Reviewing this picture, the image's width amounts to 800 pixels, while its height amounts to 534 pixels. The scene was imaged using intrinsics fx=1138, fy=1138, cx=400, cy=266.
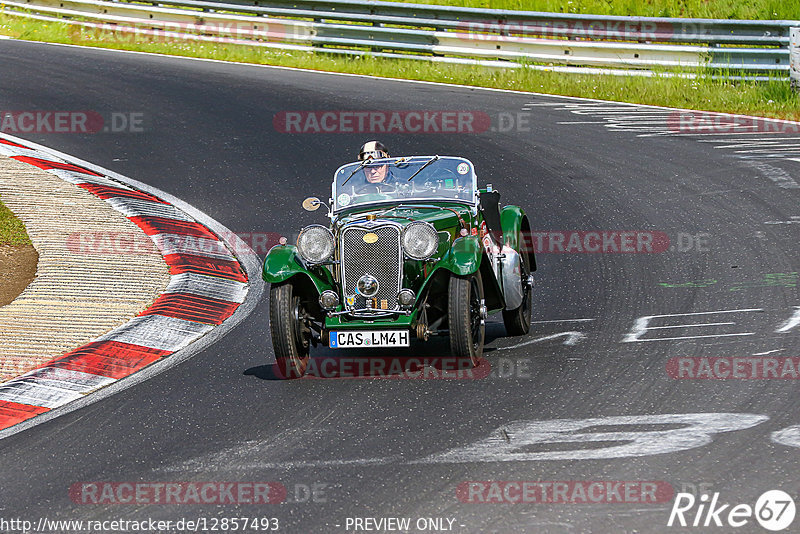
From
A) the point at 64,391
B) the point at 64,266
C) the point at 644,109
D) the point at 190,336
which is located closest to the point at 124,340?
the point at 190,336

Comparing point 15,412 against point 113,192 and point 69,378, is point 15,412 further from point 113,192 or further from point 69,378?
point 113,192

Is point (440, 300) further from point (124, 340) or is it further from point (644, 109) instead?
point (644, 109)

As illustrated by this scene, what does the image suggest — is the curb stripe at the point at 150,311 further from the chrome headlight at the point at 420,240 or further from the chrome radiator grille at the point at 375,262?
the chrome headlight at the point at 420,240

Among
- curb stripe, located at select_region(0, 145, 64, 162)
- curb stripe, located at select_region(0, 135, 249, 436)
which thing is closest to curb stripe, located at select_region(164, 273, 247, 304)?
curb stripe, located at select_region(0, 135, 249, 436)

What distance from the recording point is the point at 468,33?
825 inches

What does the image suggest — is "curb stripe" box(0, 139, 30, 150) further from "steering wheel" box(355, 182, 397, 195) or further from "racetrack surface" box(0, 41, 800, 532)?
"steering wheel" box(355, 182, 397, 195)

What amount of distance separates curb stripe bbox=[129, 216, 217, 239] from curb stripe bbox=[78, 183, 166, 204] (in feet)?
3.19

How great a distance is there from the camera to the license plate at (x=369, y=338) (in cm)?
793

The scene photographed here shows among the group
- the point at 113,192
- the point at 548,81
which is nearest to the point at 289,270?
the point at 113,192

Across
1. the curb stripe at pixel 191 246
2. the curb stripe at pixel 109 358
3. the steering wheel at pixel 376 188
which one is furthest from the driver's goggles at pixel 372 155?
the curb stripe at pixel 191 246

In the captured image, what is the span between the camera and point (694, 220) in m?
12.3

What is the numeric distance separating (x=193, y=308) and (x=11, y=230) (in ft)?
10.0

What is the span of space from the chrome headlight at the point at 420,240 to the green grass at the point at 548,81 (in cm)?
1072

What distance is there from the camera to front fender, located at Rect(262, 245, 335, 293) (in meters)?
8.23
